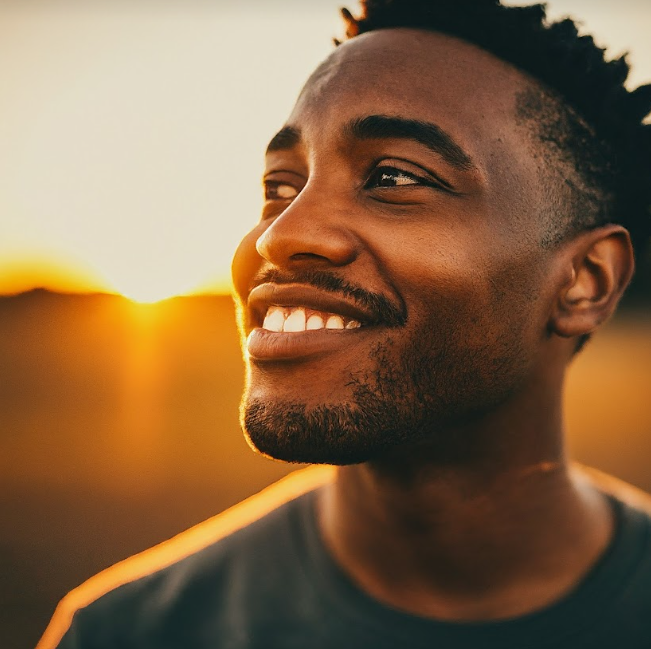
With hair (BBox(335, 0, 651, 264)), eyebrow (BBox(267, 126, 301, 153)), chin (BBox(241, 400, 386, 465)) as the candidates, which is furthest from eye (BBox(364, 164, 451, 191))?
chin (BBox(241, 400, 386, 465))

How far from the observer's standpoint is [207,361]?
21.8 metres

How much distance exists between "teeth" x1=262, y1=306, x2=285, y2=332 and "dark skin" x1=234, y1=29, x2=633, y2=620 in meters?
0.11

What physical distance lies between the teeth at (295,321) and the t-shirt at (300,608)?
0.88 meters

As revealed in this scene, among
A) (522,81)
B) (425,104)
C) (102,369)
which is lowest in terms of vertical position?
(425,104)

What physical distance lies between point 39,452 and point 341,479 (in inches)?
395

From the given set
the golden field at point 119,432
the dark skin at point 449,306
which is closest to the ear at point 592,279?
the dark skin at point 449,306

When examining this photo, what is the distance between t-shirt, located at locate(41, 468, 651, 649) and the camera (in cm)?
193

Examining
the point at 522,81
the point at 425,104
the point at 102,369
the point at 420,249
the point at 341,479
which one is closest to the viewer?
the point at 420,249

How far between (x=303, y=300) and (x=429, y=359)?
0.43 m

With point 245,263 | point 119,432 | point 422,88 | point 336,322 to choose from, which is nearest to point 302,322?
point 336,322

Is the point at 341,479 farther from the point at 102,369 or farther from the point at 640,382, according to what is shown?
the point at 640,382

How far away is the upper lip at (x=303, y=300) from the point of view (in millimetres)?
1828

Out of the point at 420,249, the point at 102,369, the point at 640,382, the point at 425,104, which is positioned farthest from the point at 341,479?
the point at 640,382

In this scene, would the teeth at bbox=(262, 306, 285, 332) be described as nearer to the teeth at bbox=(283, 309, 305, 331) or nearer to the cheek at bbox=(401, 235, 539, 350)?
the teeth at bbox=(283, 309, 305, 331)
